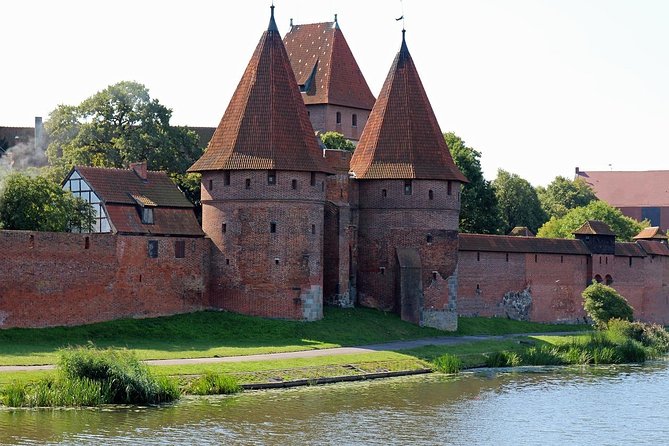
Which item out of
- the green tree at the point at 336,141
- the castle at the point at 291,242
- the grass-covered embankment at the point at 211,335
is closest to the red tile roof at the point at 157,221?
the castle at the point at 291,242

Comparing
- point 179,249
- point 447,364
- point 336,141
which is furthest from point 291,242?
point 336,141

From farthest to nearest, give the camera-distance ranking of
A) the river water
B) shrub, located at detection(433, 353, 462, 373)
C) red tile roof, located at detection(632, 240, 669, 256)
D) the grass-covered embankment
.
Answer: red tile roof, located at detection(632, 240, 669, 256) < shrub, located at detection(433, 353, 462, 373) < the grass-covered embankment < the river water

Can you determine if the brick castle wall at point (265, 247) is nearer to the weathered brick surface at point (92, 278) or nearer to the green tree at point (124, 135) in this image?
the weathered brick surface at point (92, 278)

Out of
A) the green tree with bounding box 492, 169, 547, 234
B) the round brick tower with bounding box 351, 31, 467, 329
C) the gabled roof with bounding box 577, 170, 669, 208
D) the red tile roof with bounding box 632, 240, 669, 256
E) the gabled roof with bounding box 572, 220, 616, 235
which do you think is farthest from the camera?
the gabled roof with bounding box 577, 170, 669, 208

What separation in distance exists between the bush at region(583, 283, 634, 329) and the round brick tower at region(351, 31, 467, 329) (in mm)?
6264

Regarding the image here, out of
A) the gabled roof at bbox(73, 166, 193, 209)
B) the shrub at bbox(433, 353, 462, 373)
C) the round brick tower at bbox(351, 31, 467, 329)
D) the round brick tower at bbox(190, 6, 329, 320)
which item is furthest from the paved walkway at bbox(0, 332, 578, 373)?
the gabled roof at bbox(73, 166, 193, 209)

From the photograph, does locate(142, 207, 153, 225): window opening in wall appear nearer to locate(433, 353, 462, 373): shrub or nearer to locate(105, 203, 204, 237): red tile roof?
locate(105, 203, 204, 237): red tile roof

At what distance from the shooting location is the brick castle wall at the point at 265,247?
41.2m

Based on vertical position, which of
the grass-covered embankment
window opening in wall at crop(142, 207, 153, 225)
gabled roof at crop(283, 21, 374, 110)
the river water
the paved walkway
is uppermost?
gabled roof at crop(283, 21, 374, 110)

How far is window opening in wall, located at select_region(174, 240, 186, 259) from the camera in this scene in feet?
133

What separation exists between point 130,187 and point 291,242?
5250 mm

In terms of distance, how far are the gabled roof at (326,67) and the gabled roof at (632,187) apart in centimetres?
4999

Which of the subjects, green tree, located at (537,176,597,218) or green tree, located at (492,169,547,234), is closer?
green tree, located at (492,169,547,234)

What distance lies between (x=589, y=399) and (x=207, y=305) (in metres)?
13.4
